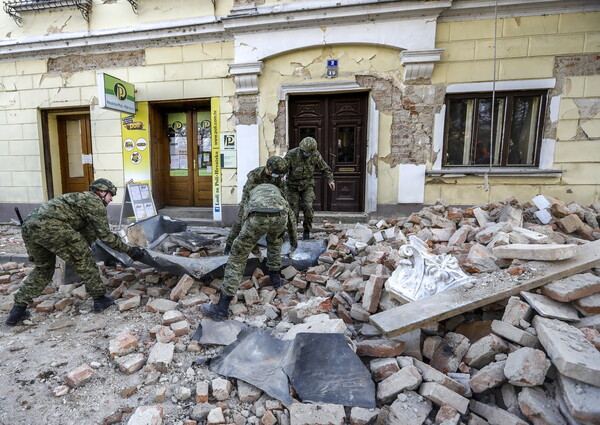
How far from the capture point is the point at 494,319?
7.77 ft

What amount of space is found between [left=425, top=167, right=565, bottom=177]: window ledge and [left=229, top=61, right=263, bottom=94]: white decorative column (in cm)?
372

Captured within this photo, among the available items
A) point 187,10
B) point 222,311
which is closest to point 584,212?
point 222,311

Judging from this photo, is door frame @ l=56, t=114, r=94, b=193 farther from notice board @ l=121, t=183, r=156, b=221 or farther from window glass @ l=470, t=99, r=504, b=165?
window glass @ l=470, t=99, r=504, b=165

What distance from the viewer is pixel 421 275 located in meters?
2.76

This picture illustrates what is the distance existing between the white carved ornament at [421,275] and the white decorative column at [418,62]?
3.94m

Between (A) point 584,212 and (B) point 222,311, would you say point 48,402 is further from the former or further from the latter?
(A) point 584,212

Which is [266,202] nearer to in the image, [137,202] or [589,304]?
[589,304]

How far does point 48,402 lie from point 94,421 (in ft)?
1.39

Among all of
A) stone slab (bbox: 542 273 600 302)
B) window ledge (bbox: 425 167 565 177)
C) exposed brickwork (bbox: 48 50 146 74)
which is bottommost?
stone slab (bbox: 542 273 600 302)

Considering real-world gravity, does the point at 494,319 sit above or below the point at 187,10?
below

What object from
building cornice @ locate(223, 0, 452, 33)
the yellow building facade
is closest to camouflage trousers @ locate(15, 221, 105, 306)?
the yellow building facade

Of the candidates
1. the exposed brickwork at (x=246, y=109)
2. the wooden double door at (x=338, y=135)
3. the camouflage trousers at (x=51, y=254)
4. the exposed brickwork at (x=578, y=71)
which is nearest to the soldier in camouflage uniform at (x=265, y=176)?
the camouflage trousers at (x=51, y=254)

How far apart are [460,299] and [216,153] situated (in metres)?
5.46

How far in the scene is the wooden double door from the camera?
623 cm
